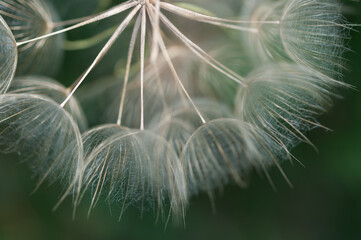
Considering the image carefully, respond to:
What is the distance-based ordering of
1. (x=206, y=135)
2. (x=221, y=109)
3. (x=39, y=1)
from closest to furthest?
(x=206, y=135)
(x=39, y=1)
(x=221, y=109)

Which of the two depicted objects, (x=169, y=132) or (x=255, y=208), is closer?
(x=169, y=132)

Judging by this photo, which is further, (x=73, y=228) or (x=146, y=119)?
(x=73, y=228)

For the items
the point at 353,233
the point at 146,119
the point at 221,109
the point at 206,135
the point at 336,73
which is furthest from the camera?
the point at 353,233

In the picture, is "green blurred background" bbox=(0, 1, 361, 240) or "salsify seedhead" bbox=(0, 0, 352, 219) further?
"green blurred background" bbox=(0, 1, 361, 240)

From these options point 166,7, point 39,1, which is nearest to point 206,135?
point 166,7

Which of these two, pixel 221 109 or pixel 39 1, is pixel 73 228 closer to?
pixel 221 109

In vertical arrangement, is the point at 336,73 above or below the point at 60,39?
below

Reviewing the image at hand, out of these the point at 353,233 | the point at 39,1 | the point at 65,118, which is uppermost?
the point at 39,1

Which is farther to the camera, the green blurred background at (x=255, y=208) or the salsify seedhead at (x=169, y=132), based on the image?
the green blurred background at (x=255, y=208)
